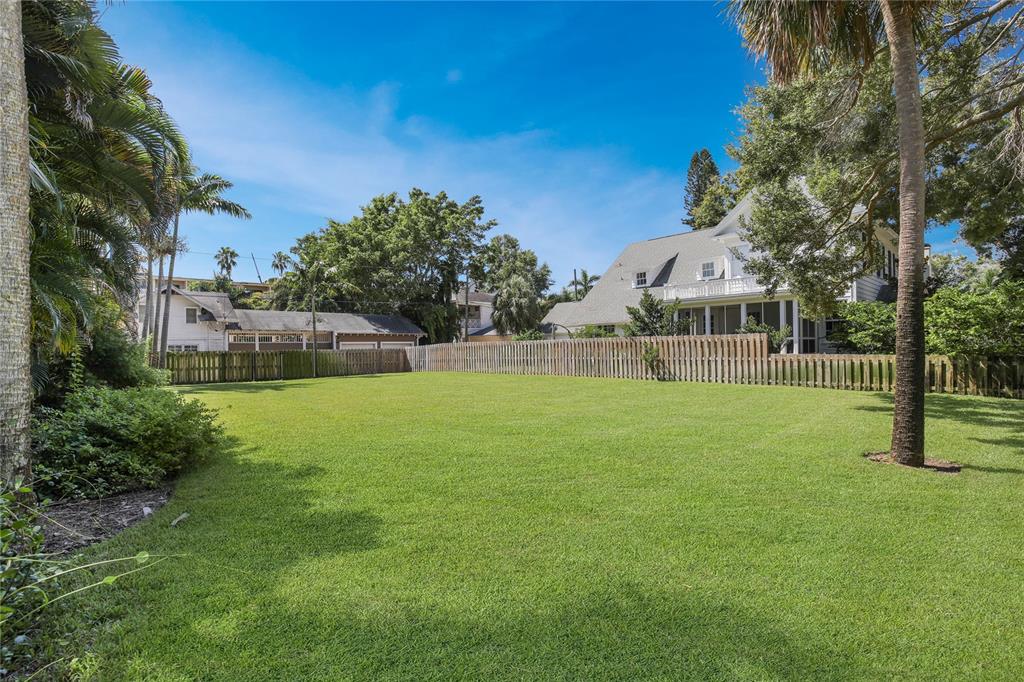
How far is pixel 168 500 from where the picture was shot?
4402mm

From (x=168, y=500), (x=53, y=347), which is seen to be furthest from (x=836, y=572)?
(x=53, y=347)

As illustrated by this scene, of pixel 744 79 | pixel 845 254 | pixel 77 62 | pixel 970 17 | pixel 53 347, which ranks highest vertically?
pixel 744 79

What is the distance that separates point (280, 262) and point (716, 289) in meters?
49.1

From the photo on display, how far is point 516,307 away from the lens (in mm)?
38656

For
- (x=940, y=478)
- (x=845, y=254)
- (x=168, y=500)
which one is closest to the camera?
(x=168, y=500)

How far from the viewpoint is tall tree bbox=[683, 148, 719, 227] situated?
4544 cm

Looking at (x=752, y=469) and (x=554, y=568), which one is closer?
(x=554, y=568)

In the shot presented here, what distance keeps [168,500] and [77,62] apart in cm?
572

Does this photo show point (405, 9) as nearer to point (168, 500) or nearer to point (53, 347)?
point (53, 347)

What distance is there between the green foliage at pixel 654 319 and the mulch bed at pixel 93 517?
1682cm

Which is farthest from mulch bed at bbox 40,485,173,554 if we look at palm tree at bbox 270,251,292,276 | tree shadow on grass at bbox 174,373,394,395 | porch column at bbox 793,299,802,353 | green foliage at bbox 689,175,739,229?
palm tree at bbox 270,251,292,276

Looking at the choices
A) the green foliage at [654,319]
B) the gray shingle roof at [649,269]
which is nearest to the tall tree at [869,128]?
the green foliage at [654,319]

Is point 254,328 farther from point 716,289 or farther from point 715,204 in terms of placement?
point 715,204

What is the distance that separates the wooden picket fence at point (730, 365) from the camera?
10555 millimetres
